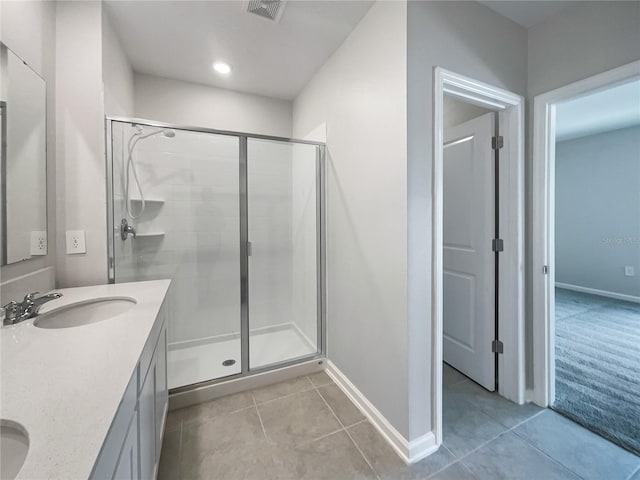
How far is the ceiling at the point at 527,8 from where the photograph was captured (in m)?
1.59

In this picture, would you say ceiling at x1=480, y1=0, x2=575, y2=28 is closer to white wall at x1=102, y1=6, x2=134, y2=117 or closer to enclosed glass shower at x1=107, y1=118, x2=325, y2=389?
enclosed glass shower at x1=107, y1=118, x2=325, y2=389

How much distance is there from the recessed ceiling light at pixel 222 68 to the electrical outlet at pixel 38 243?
5.86ft

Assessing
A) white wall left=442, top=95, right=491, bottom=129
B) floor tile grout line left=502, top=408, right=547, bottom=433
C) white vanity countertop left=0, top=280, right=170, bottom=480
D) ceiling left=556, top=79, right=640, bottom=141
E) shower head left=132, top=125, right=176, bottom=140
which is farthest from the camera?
ceiling left=556, top=79, right=640, bottom=141

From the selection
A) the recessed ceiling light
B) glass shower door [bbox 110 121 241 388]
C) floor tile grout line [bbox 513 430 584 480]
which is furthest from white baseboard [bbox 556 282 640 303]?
the recessed ceiling light

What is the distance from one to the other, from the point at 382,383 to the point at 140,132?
7.98ft

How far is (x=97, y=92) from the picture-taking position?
158cm

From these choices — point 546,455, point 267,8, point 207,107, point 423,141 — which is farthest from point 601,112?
point 207,107

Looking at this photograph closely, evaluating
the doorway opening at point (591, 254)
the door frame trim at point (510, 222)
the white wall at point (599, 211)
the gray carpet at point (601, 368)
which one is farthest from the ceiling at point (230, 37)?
the white wall at point (599, 211)

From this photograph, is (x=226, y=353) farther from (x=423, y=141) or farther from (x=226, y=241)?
(x=423, y=141)

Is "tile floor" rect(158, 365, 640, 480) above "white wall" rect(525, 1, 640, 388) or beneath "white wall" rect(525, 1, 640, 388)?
beneath

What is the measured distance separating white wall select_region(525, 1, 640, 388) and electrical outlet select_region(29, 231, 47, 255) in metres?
A: 2.89

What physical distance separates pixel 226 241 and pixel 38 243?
125 centimetres

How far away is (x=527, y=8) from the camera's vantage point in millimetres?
1627

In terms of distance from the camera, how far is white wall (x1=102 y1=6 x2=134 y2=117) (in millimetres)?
1646
